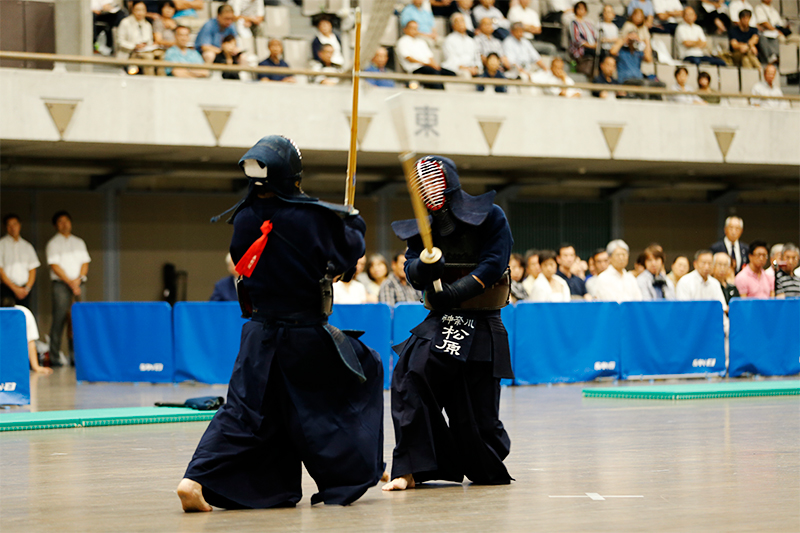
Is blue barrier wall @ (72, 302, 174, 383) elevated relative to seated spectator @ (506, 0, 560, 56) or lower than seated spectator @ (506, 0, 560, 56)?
lower

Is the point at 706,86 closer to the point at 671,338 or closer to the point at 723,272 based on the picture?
the point at 723,272

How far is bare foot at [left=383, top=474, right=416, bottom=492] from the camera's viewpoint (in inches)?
231

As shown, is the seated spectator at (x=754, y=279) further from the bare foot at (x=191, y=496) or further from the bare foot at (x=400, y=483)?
the bare foot at (x=191, y=496)

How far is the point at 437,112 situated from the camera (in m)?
16.3

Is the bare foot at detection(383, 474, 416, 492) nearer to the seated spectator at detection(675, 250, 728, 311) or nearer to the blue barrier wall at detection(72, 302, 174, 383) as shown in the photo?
the blue barrier wall at detection(72, 302, 174, 383)

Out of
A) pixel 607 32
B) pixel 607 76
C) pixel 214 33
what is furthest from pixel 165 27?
pixel 607 32

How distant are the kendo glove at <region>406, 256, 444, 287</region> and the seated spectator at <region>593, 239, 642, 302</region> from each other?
8405 mm

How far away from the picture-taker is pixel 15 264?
15477mm

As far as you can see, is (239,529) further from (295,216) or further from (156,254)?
(156,254)

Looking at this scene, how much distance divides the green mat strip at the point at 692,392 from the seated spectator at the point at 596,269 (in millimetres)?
2687

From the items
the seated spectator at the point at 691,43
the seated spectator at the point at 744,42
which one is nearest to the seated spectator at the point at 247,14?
the seated spectator at the point at 691,43

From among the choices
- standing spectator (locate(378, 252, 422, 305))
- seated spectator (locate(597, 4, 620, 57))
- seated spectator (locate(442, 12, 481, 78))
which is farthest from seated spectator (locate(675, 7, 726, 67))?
standing spectator (locate(378, 252, 422, 305))

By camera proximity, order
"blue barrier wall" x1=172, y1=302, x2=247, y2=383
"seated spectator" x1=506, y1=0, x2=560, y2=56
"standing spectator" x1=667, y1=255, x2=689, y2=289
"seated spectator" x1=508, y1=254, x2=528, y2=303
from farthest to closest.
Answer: "seated spectator" x1=506, y1=0, x2=560, y2=56 < "standing spectator" x1=667, y1=255, x2=689, y2=289 < "seated spectator" x1=508, y1=254, x2=528, y2=303 < "blue barrier wall" x1=172, y1=302, x2=247, y2=383

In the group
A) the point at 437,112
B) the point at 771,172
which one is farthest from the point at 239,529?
the point at 771,172
